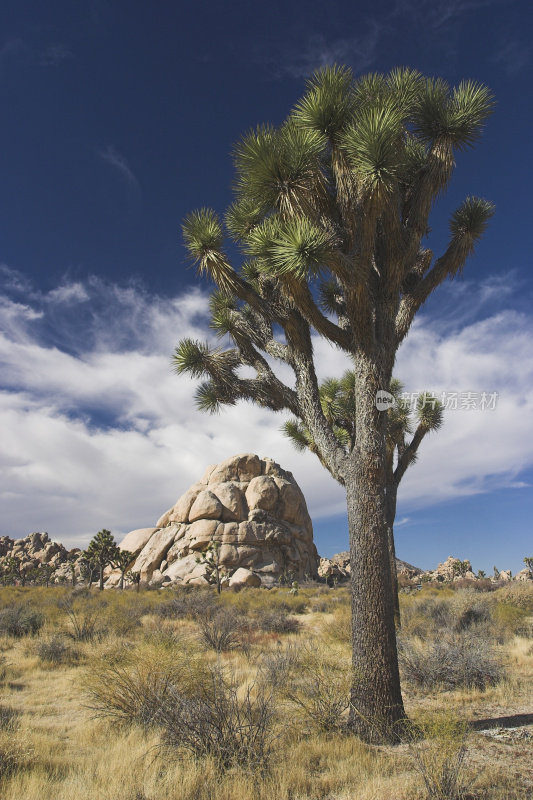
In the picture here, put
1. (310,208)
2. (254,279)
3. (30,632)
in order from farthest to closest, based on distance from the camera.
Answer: (30,632) < (254,279) < (310,208)

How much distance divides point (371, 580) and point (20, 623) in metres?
10.5

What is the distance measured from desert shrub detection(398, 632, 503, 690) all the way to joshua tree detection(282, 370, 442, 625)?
332cm

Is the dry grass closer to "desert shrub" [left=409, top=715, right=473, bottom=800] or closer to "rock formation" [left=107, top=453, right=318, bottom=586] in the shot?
"desert shrub" [left=409, top=715, right=473, bottom=800]

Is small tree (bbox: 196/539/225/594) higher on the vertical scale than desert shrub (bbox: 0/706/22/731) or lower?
higher

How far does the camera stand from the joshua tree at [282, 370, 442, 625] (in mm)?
11023

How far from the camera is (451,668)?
23.6 ft

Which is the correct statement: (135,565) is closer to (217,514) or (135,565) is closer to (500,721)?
(217,514)

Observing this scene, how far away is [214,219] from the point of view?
7.42 meters

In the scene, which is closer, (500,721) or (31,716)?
(500,721)

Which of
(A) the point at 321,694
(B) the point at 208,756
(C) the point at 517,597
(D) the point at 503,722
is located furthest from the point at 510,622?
(B) the point at 208,756

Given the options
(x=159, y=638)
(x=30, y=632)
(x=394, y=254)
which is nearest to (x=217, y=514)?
(x=30, y=632)

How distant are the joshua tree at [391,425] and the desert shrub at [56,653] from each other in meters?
6.75

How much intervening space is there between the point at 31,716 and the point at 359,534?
16.3 feet

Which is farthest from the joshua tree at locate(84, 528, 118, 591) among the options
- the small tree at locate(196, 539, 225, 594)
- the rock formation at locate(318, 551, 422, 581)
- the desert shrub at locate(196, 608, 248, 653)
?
the desert shrub at locate(196, 608, 248, 653)
